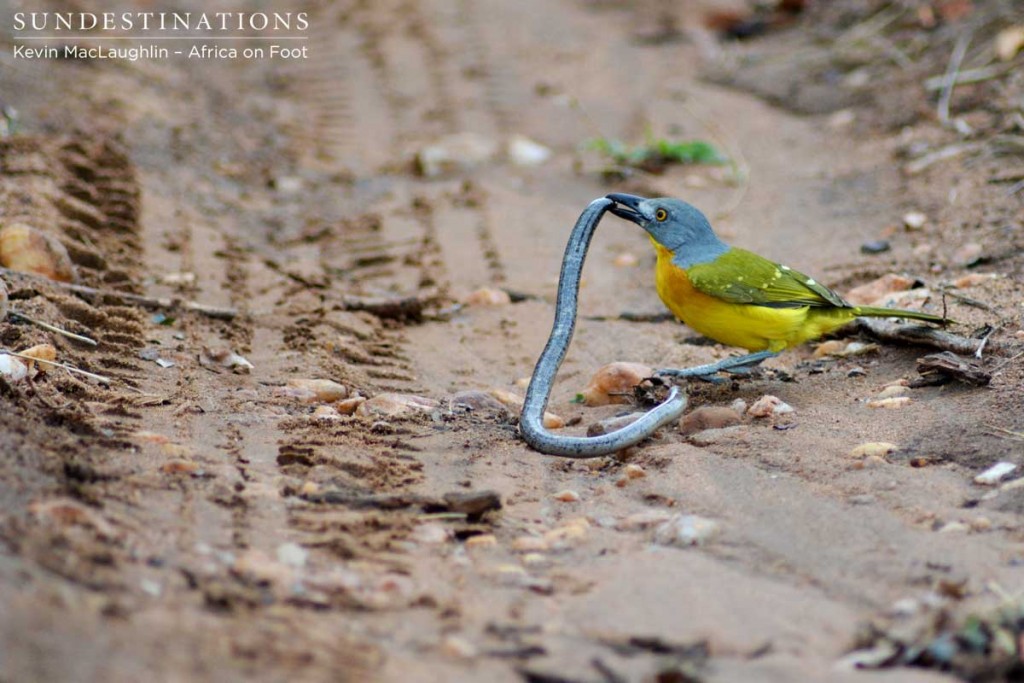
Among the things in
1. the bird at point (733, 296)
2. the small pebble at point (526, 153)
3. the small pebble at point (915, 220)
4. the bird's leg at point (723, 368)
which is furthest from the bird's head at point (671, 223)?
the small pebble at point (526, 153)

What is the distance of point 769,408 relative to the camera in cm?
420

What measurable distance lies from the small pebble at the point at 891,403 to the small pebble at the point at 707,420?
535 mm

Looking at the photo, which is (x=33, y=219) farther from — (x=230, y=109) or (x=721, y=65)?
(x=721, y=65)

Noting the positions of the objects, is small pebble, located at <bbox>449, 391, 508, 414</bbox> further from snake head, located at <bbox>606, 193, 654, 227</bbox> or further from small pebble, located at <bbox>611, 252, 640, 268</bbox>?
small pebble, located at <bbox>611, 252, 640, 268</bbox>

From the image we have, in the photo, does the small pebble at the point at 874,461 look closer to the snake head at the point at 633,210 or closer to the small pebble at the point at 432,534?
the small pebble at the point at 432,534

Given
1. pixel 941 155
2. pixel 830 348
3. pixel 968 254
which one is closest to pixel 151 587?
pixel 830 348

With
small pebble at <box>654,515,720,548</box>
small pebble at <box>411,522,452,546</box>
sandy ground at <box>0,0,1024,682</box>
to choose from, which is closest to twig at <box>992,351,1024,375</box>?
sandy ground at <box>0,0,1024,682</box>

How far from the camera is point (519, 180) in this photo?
25.1 ft

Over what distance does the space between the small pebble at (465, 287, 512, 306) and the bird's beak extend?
3.62ft

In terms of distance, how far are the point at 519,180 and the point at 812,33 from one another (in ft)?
12.2

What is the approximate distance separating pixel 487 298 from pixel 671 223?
50.8 inches

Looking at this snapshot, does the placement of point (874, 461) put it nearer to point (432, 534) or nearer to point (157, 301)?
point (432, 534)

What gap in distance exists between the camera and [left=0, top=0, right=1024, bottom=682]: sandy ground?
2.46 metres

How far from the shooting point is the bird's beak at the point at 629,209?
4812 millimetres
